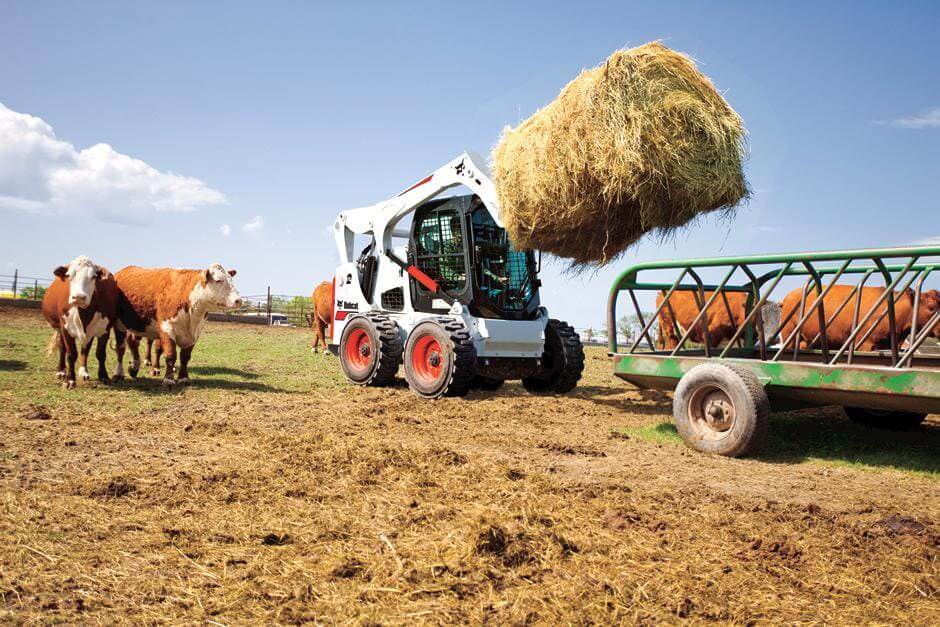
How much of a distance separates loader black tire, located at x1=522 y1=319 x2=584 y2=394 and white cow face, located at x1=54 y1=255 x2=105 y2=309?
19.0 feet

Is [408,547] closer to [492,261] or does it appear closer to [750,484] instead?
[750,484]

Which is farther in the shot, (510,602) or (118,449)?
(118,449)

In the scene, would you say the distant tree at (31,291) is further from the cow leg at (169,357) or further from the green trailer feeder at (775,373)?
the green trailer feeder at (775,373)

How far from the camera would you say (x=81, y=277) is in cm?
879

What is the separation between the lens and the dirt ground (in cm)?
276

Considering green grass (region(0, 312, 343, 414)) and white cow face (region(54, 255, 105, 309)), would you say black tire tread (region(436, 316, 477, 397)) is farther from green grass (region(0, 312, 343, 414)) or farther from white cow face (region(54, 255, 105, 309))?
white cow face (region(54, 255, 105, 309))

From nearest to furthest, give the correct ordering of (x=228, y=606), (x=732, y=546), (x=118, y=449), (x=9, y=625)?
1. (x=9, y=625)
2. (x=228, y=606)
3. (x=732, y=546)
4. (x=118, y=449)

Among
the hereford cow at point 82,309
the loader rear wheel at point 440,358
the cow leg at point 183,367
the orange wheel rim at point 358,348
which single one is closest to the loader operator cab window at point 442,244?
the loader rear wheel at point 440,358

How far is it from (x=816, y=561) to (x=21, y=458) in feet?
17.2

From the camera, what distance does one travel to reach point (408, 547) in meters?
3.26

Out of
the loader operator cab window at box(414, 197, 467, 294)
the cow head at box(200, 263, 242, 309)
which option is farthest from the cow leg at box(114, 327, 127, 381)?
the loader operator cab window at box(414, 197, 467, 294)

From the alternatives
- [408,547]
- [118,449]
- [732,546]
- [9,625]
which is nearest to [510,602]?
[408,547]

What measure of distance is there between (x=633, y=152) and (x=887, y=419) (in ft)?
12.1

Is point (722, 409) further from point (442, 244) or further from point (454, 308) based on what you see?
point (442, 244)
